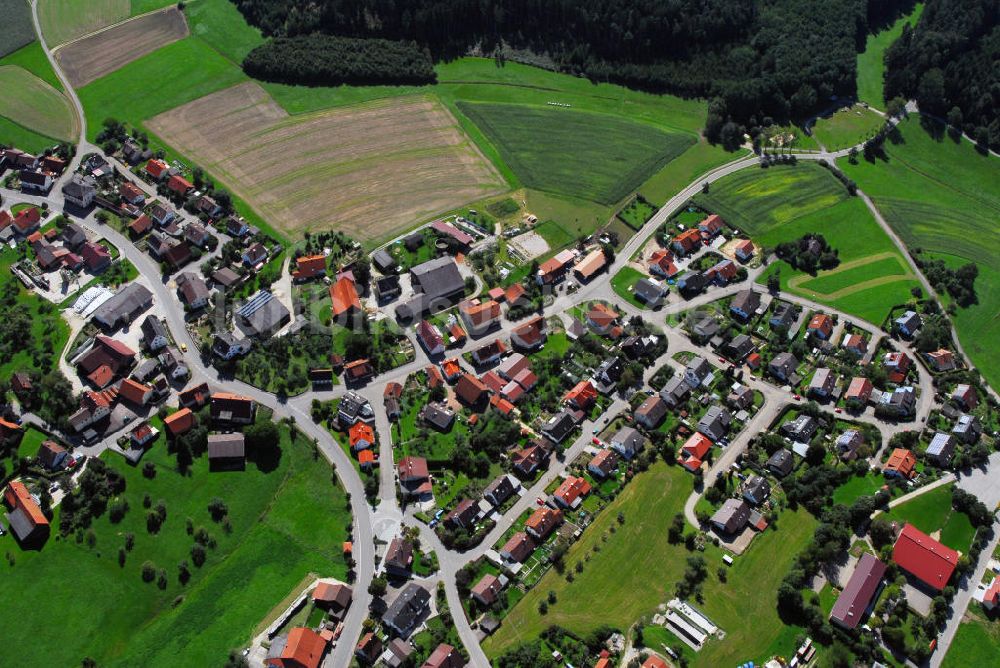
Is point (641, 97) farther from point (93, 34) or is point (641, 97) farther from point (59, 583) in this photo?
point (59, 583)

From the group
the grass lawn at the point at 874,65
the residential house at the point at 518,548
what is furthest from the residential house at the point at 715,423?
the grass lawn at the point at 874,65

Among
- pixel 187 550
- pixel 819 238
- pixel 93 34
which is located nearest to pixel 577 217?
pixel 819 238

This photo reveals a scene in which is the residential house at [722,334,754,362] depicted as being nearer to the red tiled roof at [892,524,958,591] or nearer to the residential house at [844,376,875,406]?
the residential house at [844,376,875,406]

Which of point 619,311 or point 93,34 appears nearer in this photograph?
point 619,311

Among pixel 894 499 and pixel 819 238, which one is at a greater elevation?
pixel 819 238

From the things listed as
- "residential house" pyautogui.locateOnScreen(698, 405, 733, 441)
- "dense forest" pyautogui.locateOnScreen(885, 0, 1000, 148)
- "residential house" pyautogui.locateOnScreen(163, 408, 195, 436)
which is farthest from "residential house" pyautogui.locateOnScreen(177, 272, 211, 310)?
"dense forest" pyautogui.locateOnScreen(885, 0, 1000, 148)

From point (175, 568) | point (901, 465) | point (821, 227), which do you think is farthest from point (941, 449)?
point (175, 568)

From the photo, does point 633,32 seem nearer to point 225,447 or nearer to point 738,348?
point 738,348
